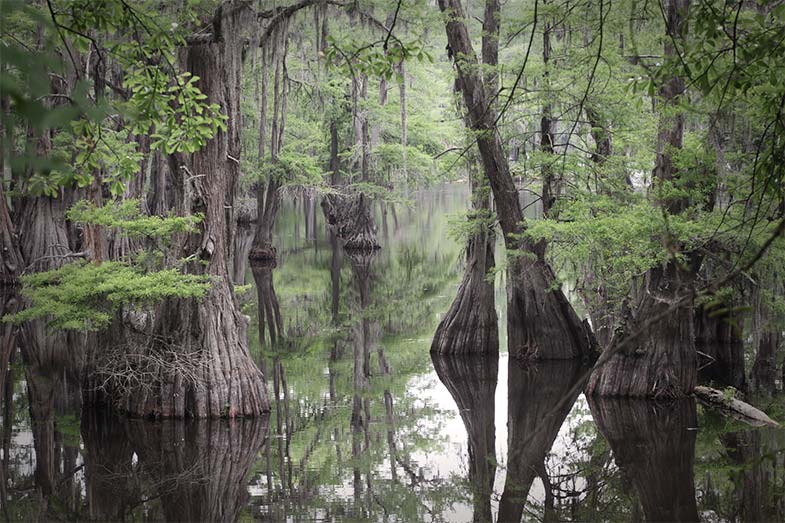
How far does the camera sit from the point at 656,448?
855 centimetres

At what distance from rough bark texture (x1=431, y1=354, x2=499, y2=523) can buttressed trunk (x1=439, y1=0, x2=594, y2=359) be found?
704mm

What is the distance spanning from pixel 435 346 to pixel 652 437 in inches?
224

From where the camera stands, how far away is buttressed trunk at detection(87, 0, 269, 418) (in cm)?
929

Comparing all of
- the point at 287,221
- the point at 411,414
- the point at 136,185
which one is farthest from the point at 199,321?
the point at 287,221

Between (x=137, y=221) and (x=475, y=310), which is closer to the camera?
(x=137, y=221)

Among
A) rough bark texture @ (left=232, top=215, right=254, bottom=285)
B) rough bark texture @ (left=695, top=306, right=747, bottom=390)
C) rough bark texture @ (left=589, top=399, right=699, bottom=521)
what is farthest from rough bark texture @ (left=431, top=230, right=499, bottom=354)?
rough bark texture @ (left=232, top=215, right=254, bottom=285)

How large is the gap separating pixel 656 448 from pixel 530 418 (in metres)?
1.79

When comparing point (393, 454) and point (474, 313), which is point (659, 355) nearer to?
point (393, 454)

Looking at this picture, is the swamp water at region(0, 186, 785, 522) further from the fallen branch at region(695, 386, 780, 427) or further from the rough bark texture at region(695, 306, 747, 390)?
the rough bark texture at region(695, 306, 747, 390)

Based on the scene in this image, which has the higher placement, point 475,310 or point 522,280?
point 522,280

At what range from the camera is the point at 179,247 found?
9.56 metres

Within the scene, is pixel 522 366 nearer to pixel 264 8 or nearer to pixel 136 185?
pixel 264 8

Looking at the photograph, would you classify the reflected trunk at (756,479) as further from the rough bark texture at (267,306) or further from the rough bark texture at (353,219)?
the rough bark texture at (353,219)

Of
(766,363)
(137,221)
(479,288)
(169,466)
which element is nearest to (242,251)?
(479,288)
